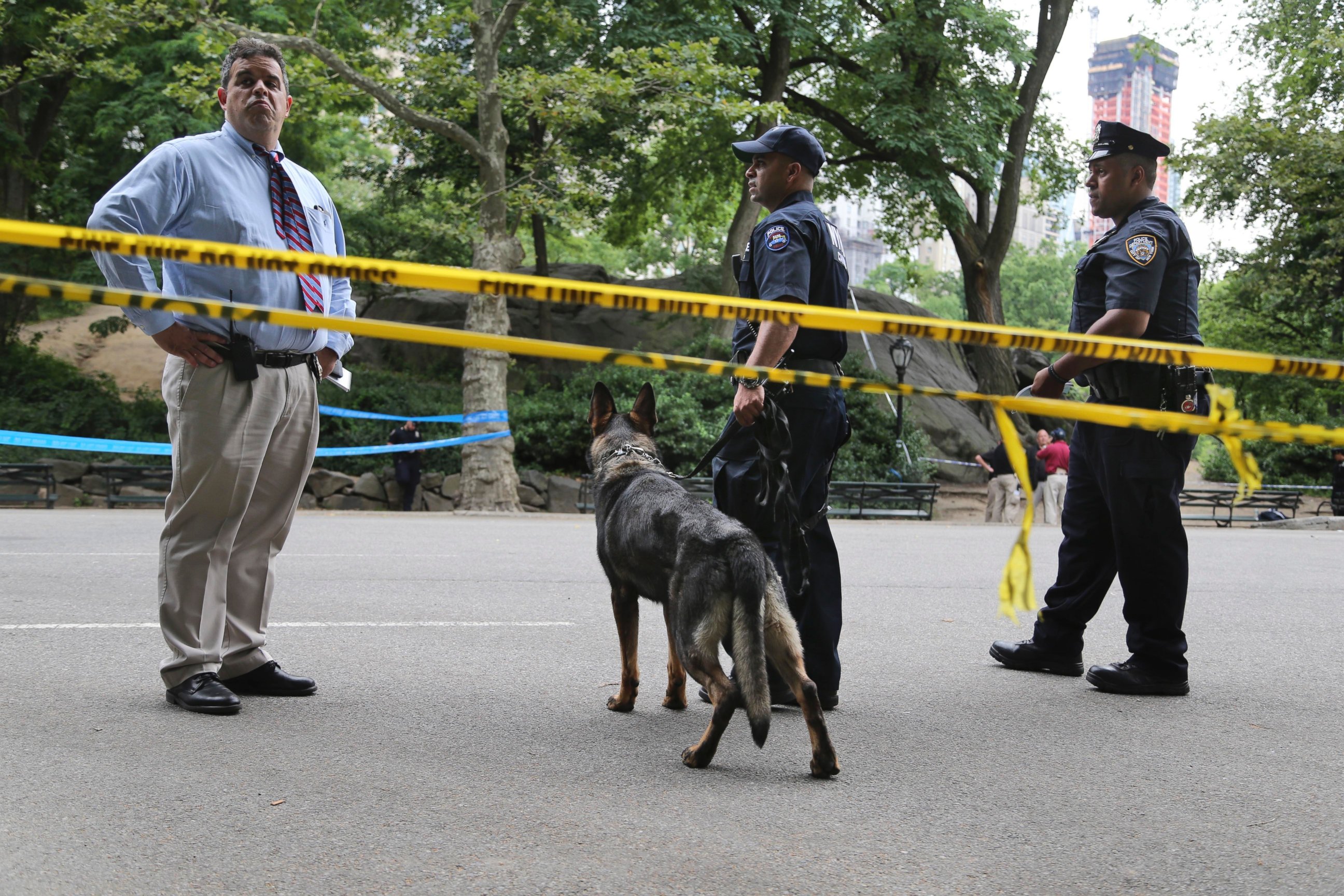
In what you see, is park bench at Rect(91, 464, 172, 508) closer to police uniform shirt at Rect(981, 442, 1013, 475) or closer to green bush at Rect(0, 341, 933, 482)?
green bush at Rect(0, 341, 933, 482)

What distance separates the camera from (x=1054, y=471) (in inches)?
723

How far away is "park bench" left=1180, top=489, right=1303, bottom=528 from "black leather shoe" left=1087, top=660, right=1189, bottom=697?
59.0 ft

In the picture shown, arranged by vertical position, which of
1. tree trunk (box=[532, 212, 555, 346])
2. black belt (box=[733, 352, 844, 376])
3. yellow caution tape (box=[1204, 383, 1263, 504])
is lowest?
yellow caution tape (box=[1204, 383, 1263, 504])

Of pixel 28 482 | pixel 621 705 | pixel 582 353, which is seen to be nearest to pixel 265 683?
pixel 621 705

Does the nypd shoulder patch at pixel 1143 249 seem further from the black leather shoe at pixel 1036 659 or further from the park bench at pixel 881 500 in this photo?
the park bench at pixel 881 500

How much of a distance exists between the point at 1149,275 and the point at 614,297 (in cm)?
290

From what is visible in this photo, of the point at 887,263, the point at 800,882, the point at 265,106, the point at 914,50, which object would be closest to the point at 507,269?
the point at 914,50

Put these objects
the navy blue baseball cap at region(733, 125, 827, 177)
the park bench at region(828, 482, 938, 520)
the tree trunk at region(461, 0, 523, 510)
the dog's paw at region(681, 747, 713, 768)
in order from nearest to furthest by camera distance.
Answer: the dog's paw at region(681, 747, 713, 768)
the navy blue baseball cap at region(733, 125, 827, 177)
the tree trunk at region(461, 0, 523, 510)
the park bench at region(828, 482, 938, 520)

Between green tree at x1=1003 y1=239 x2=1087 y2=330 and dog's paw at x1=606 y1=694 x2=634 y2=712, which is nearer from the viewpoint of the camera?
dog's paw at x1=606 y1=694 x2=634 y2=712

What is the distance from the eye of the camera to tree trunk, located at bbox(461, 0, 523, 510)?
55.2 ft

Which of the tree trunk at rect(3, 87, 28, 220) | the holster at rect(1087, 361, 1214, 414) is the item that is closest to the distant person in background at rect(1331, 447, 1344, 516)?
the holster at rect(1087, 361, 1214, 414)

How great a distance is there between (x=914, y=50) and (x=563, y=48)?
273 inches

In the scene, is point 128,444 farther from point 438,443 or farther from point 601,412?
point 601,412

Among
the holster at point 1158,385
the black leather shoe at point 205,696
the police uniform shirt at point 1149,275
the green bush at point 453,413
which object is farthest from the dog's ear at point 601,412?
the green bush at point 453,413
